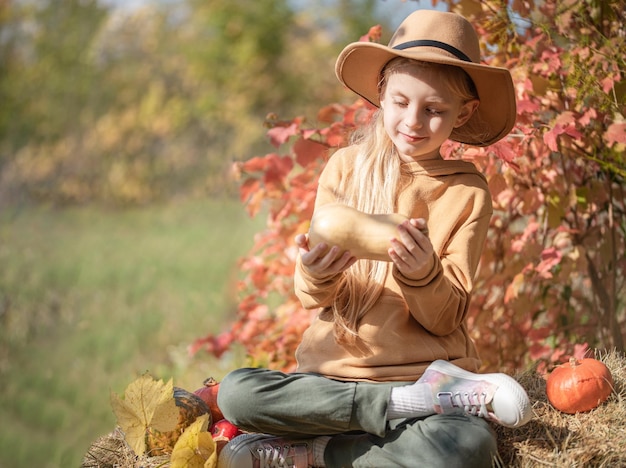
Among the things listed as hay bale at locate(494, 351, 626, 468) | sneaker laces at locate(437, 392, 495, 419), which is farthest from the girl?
hay bale at locate(494, 351, 626, 468)

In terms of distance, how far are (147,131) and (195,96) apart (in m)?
1.45

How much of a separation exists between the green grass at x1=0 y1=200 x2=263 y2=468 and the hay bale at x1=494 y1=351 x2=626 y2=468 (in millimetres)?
1887

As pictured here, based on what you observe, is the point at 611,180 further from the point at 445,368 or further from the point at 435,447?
the point at 435,447

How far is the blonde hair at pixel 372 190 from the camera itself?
2.09 m

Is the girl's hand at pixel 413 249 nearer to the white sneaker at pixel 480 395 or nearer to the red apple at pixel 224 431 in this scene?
the white sneaker at pixel 480 395

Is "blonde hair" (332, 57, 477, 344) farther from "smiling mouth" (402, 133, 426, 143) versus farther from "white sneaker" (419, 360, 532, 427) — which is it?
"white sneaker" (419, 360, 532, 427)

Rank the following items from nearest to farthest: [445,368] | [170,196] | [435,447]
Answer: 1. [435,447]
2. [445,368]
3. [170,196]

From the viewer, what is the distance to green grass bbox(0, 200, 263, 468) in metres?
4.16

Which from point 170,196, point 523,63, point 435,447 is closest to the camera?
point 435,447

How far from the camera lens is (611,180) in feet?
9.39

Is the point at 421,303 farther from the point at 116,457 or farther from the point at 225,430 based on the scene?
the point at 116,457

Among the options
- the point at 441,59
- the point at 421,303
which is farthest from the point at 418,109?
the point at 421,303

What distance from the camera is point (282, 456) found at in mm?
2072

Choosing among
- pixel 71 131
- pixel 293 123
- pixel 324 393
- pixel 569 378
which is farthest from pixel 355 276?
pixel 71 131
